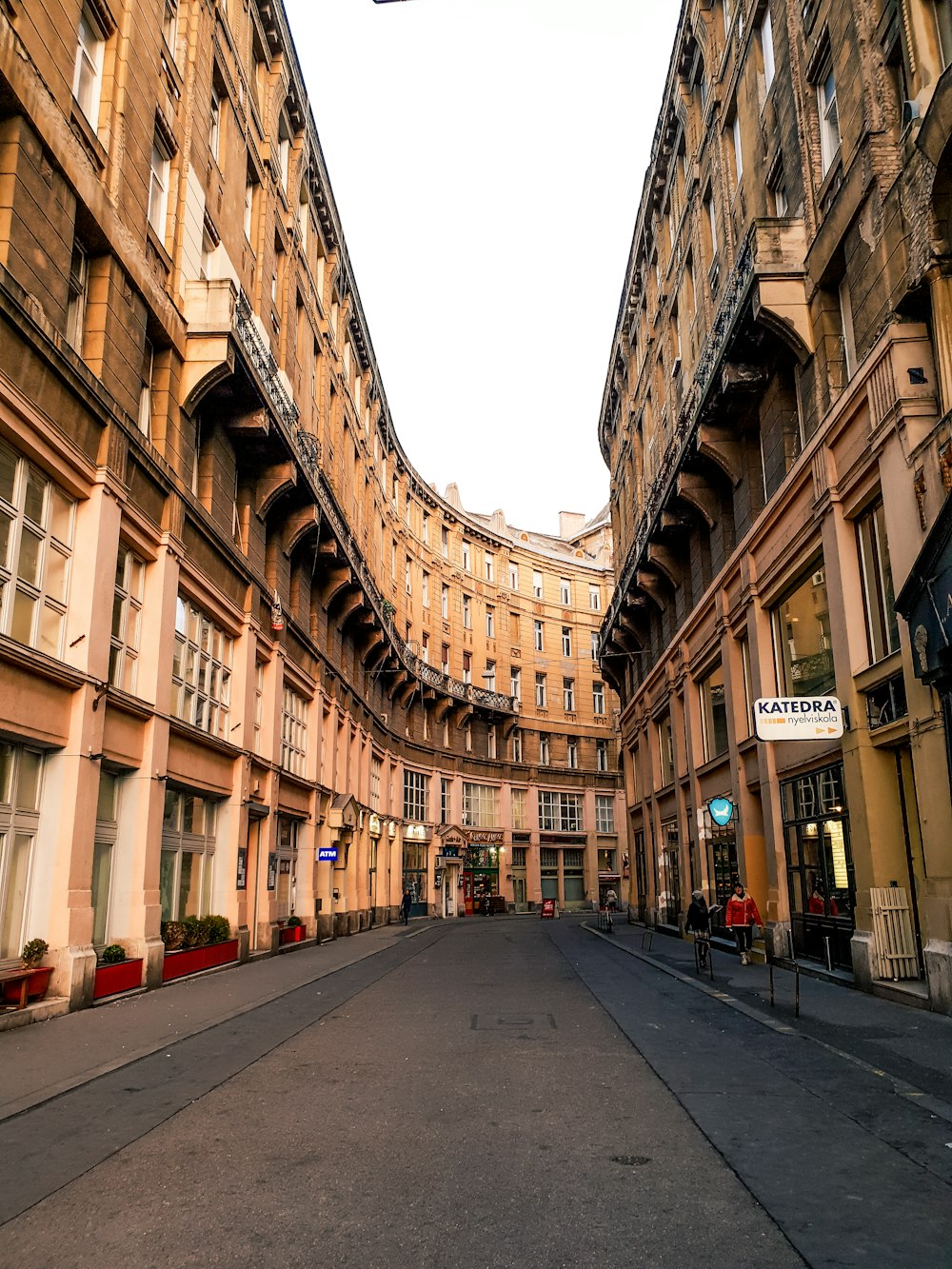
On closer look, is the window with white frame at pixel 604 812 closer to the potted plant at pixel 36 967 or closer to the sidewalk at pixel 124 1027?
the sidewalk at pixel 124 1027

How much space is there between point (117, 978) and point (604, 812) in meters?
51.0

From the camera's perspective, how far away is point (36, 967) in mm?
12789

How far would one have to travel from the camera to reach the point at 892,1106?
24.1ft

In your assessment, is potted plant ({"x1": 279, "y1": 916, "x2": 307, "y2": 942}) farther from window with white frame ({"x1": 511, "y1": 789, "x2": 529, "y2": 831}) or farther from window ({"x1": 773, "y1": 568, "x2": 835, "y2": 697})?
window with white frame ({"x1": 511, "y1": 789, "x2": 529, "y2": 831})

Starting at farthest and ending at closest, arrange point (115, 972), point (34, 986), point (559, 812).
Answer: point (559, 812)
point (115, 972)
point (34, 986)

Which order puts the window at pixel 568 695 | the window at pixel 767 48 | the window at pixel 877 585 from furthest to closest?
1. the window at pixel 568 695
2. the window at pixel 767 48
3. the window at pixel 877 585

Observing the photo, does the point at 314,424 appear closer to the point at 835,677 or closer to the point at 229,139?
the point at 229,139

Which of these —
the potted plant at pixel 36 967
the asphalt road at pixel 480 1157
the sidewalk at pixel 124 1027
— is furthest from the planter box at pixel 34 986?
the asphalt road at pixel 480 1157

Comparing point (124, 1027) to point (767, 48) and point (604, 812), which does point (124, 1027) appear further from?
point (604, 812)

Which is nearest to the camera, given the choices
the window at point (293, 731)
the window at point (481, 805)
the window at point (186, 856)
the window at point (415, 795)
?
the window at point (186, 856)

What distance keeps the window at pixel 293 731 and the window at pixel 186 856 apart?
5.61 meters

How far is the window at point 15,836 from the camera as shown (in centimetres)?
1265

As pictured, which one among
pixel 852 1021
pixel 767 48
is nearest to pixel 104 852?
pixel 852 1021

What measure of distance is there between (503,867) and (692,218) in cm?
3812
